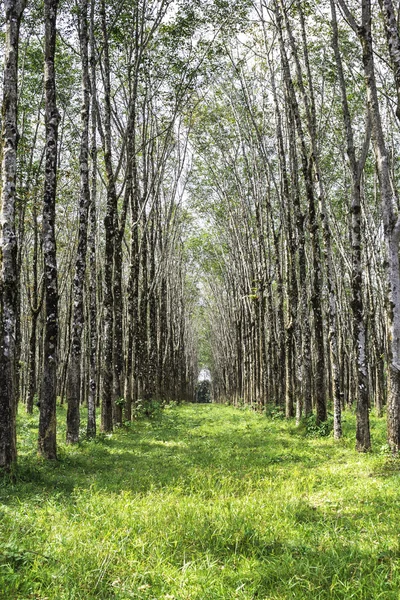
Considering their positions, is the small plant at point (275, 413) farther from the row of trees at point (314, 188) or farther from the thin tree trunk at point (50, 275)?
the thin tree trunk at point (50, 275)

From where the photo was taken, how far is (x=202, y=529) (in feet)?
16.4

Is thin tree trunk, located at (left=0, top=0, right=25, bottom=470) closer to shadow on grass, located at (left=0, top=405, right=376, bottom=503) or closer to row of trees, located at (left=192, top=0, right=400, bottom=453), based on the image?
shadow on grass, located at (left=0, top=405, right=376, bottom=503)

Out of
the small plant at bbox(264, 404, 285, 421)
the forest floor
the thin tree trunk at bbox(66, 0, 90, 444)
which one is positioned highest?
the thin tree trunk at bbox(66, 0, 90, 444)

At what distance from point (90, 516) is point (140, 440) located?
280 inches

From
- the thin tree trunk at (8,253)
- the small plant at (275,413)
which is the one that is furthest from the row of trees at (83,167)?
the small plant at (275,413)

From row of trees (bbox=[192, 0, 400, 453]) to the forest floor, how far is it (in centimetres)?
248

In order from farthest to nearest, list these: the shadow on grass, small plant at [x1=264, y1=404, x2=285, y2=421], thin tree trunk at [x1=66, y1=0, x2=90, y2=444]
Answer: small plant at [x1=264, y1=404, x2=285, y2=421]
thin tree trunk at [x1=66, y1=0, x2=90, y2=444]
the shadow on grass

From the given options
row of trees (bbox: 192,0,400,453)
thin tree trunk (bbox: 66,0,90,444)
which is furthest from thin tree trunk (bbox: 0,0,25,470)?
row of trees (bbox: 192,0,400,453)

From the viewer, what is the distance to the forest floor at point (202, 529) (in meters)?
3.87

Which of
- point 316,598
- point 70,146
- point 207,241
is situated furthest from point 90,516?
point 207,241

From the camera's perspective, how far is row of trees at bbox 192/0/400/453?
8.89 m

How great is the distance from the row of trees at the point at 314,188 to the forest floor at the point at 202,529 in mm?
2479

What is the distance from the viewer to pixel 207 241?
3447 centimetres

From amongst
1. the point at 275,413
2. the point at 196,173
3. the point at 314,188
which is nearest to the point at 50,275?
the point at 275,413
